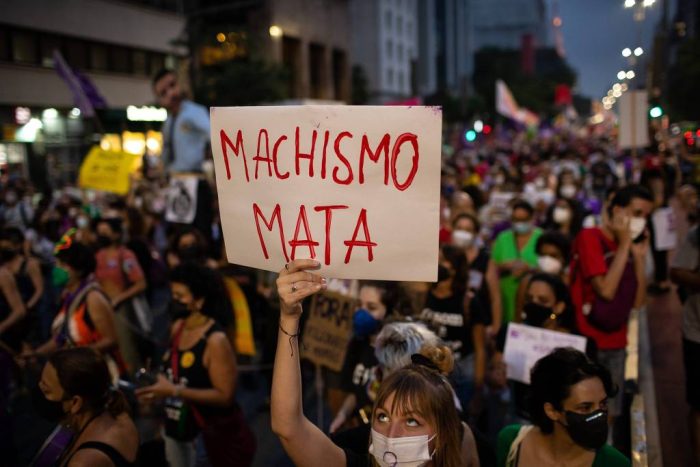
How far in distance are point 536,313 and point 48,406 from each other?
294 cm

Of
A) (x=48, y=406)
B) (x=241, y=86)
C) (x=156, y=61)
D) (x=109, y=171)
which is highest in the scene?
(x=156, y=61)

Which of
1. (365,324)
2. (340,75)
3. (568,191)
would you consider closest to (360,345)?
(365,324)

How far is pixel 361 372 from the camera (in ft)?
13.4

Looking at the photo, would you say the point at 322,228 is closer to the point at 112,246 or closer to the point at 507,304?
the point at 507,304

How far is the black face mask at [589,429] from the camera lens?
2.74 m

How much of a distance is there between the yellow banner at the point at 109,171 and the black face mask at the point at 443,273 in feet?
18.4

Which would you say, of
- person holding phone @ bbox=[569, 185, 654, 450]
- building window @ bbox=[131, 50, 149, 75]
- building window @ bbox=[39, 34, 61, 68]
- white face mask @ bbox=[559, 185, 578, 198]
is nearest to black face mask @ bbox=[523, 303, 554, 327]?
person holding phone @ bbox=[569, 185, 654, 450]

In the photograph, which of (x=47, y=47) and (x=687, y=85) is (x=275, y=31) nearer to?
(x=47, y=47)

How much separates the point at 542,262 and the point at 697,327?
146 centimetres

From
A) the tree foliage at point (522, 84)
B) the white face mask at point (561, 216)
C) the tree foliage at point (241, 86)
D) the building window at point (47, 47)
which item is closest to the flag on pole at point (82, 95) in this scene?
the white face mask at point (561, 216)

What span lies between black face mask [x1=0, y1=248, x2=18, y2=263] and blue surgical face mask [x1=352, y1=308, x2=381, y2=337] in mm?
4629

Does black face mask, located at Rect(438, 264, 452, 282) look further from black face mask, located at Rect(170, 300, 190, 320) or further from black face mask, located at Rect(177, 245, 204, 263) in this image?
black face mask, located at Rect(177, 245, 204, 263)

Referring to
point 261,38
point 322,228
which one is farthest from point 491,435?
point 261,38

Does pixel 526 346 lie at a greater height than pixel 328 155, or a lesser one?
lesser
